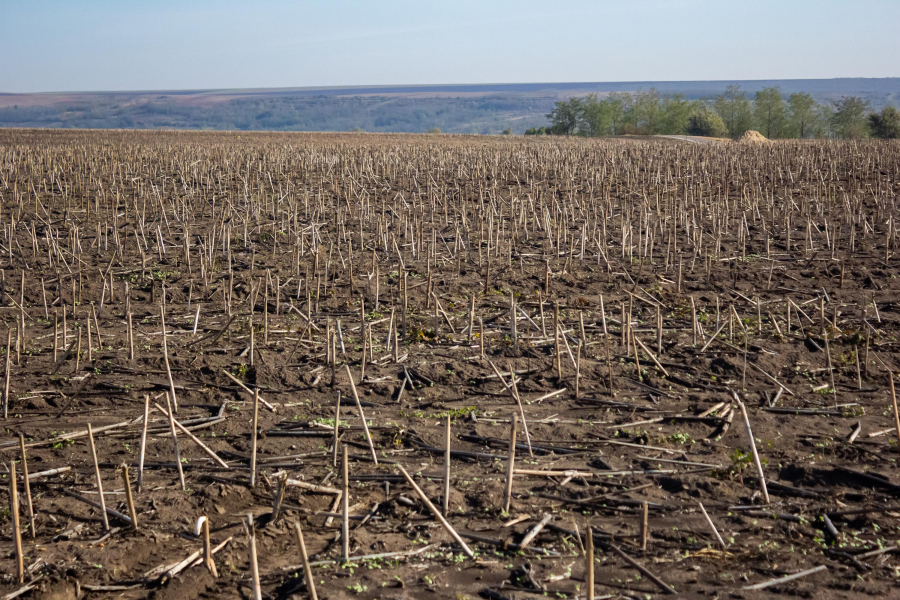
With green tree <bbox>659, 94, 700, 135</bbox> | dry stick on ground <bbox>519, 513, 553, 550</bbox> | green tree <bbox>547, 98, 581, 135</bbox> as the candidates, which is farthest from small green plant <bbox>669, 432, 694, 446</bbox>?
green tree <bbox>547, 98, 581, 135</bbox>

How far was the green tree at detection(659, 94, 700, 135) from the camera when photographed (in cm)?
5853

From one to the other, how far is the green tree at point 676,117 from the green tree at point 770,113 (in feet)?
15.6

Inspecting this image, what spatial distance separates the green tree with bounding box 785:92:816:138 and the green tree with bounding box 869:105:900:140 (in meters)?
9.95

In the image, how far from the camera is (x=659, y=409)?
520cm

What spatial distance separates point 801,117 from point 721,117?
20.1ft

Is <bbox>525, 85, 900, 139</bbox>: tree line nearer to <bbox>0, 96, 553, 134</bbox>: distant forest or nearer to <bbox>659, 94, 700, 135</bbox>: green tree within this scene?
<bbox>659, 94, 700, 135</bbox>: green tree

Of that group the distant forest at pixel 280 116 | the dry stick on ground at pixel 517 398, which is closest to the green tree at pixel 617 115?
the dry stick on ground at pixel 517 398

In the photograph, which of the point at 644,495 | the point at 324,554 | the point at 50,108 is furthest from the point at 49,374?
the point at 50,108

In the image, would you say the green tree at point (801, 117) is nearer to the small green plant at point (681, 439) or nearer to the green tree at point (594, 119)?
the green tree at point (594, 119)

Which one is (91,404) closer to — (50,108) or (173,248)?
(173,248)

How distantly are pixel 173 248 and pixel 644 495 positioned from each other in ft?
27.3

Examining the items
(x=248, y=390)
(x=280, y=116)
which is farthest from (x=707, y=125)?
(x=280, y=116)

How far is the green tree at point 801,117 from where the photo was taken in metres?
56.8

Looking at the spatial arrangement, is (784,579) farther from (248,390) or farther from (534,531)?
(248,390)
